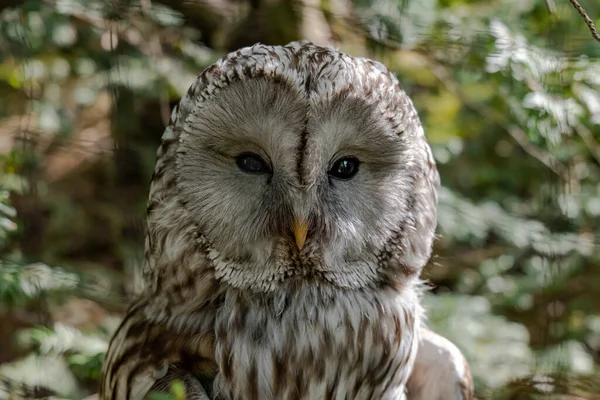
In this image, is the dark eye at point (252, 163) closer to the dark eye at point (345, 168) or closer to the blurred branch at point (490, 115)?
the dark eye at point (345, 168)

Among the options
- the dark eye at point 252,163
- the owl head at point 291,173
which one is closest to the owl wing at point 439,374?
the owl head at point 291,173

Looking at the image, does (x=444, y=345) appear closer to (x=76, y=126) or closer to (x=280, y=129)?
(x=280, y=129)

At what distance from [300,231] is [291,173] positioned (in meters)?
0.15

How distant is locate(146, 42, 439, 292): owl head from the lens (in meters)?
2.03

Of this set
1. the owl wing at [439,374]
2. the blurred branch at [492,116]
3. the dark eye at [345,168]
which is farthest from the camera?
the blurred branch at [492,116]

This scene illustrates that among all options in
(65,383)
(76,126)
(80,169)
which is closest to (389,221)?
(65,383)

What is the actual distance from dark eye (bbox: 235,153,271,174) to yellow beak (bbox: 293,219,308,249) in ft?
0.58

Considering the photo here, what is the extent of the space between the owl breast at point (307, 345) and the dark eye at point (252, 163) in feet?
1.12

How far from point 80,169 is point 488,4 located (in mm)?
2689

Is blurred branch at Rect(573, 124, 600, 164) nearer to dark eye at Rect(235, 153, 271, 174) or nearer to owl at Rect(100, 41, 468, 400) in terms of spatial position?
owl at Rect(100, 41, 468, 400)

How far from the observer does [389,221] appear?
221cm

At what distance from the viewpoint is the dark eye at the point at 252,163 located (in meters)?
2.10

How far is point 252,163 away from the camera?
6.91ft

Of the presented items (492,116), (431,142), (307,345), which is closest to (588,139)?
(492,116)
